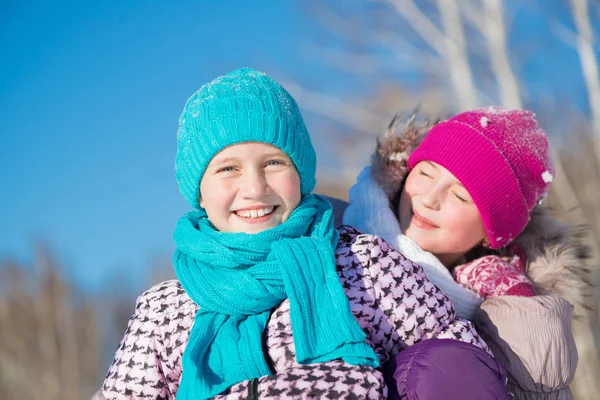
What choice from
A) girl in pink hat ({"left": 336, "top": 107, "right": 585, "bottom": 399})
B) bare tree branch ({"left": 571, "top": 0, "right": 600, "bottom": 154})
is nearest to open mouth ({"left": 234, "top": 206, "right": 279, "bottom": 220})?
girl in pink hat ({"left": 336, "top": 107, "right": 585, "bottom": 399})

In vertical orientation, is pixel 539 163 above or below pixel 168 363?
above

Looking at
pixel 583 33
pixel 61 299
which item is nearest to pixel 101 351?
pixel 61 299

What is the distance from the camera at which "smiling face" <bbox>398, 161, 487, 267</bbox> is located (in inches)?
109

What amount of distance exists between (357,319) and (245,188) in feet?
1.82

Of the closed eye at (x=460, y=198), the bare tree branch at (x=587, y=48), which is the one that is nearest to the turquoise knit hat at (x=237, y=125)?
the closed eye at (x=460, y=198)

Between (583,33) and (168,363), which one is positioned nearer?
(168,363)

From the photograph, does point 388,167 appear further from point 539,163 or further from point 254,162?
point 254,162

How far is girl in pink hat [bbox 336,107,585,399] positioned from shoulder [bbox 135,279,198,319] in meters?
0.95

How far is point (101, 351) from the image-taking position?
1634 cm

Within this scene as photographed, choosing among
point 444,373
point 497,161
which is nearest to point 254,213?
point 444,373

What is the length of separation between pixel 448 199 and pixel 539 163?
449 mm

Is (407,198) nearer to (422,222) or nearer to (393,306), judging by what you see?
(422,222)

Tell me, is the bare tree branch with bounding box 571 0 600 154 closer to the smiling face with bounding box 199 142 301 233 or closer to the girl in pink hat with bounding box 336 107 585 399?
the girl in pink hat with bounding box 336 107 585 399

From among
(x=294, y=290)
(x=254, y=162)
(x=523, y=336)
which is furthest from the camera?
(x=523, y=336)
